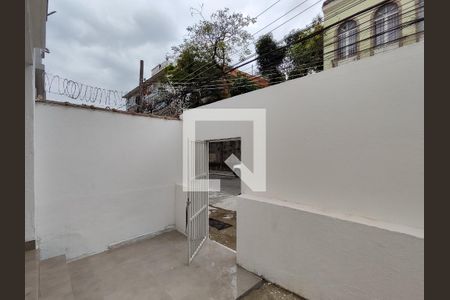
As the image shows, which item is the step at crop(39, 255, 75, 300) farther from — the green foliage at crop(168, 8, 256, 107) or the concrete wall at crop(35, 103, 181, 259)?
the green foliage at crop(168, 8, 256, 107)

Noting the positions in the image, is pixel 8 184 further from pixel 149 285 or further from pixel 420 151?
pixel 420 151

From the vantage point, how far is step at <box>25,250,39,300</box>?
1.88 m

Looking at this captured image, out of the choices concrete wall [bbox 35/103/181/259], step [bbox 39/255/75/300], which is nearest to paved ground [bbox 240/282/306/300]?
step [bbox 39/255/75/300]

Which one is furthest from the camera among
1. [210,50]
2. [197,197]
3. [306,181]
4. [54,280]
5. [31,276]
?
[210,50]

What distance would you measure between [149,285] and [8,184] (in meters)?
2.18

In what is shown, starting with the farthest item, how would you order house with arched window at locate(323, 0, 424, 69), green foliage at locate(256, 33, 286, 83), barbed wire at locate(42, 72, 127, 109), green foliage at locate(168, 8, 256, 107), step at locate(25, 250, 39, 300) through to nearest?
1. green foliage at locate(168, 8, 256, 107)
2. green foliage at locate(256, 33, 286, 83)
3. house with arched window at locate(323, 0, 424, 69)
4. barbed wire at locate(42, 72, 127, 109)
5. step at locate(25, 250, 39, 300)

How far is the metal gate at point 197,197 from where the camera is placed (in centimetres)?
334

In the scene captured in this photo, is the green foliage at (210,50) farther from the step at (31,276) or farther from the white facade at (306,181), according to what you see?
the step at (31,276)

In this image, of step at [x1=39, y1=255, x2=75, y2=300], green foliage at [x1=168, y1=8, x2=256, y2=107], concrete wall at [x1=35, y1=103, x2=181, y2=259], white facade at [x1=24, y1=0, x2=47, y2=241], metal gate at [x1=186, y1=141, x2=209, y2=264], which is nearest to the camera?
white facade at [x1=24, y1=0, x2=47, y2=241]

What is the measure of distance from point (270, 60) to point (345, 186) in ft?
A: 26.8

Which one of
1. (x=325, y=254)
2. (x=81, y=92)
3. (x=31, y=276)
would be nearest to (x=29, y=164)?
(x=31, y=276)

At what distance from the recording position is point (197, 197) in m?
3.66

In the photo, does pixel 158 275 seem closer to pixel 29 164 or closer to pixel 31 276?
pixel 31 276

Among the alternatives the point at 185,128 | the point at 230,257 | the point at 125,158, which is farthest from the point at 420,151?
the point at 125,158
